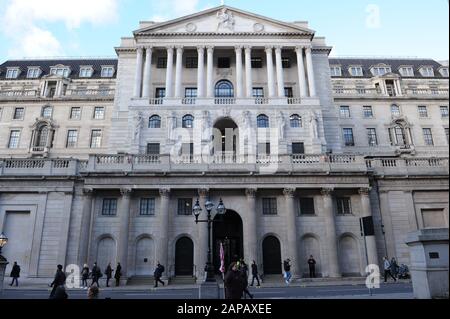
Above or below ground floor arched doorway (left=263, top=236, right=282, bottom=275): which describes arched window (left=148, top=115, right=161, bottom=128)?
above

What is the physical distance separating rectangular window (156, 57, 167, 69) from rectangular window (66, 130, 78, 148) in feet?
60.3

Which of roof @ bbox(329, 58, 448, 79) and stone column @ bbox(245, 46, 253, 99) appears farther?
roof @ bbox(329, 58, 448, 79)

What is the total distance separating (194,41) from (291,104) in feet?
46.4

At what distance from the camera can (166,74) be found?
3988cm

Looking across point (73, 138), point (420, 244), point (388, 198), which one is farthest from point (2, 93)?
point (420, 244)

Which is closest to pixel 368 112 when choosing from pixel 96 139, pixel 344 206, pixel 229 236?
pixel 344 206

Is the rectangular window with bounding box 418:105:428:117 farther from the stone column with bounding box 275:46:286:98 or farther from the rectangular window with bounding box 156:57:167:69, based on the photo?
the rectangular window with bounding box 156:57:167:69

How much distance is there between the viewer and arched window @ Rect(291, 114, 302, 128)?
36.8 meters

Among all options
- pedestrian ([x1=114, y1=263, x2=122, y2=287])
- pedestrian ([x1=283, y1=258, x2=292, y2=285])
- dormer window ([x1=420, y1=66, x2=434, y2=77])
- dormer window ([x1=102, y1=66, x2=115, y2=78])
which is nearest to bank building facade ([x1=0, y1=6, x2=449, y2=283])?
pedestrian ([x1=114, y1=263, x2=122, y2=287])

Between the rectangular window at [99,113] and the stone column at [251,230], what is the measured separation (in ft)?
104

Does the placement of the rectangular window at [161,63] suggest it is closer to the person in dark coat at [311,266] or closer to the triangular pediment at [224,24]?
the triangular pediment at [224,24]

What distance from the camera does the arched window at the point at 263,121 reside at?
120 ft

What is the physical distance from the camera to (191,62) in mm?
42312
